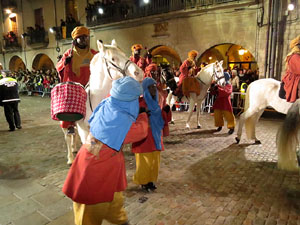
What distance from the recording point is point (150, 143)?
3.42 m

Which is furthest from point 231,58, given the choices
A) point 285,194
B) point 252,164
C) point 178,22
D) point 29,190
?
point 29,190

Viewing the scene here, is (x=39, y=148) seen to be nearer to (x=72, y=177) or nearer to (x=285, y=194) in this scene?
(x=72, y=177)

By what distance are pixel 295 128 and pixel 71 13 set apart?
70.2 feet

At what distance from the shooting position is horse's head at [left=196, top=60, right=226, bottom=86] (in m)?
7.36

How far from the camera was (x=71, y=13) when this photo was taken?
67.9 feet

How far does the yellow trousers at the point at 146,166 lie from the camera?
3.52 m

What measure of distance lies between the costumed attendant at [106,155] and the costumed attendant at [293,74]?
4.02 metres

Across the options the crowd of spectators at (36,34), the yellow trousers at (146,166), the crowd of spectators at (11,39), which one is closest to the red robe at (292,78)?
the yellow trousers at (146,166)

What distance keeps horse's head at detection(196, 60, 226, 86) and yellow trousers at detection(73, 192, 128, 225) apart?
19.4 ft

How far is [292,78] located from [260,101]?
4.20ft

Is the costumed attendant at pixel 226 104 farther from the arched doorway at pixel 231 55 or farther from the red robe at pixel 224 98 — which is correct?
the arched doorway at pixel 231 55

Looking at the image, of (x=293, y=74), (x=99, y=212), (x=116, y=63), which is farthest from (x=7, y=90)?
(x=293, y=74)

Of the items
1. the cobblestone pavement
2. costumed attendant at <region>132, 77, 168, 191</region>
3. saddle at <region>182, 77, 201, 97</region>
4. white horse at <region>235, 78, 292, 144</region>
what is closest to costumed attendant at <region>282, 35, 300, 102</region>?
white horse at <region>235, 78, 292, 144</region>

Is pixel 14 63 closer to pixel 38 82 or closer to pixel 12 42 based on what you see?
pixel 12 42
